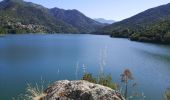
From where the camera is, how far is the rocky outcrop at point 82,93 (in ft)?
16.2

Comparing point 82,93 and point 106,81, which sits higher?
point 82,93

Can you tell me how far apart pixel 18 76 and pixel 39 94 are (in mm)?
35689

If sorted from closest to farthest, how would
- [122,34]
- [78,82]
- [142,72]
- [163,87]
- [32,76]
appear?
[78,82]
[163,87]
[32,76]
[142,72]
[122,34]

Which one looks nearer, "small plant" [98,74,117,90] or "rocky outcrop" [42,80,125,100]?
"rocky outcrop" [42,80,125,100]

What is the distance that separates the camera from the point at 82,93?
198 inches

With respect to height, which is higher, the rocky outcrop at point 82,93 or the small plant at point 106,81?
the rocky outcrop at point 82,93

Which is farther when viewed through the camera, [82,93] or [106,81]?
[106,81]

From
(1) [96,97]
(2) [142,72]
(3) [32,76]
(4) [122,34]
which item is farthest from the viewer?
(4) [122,34]

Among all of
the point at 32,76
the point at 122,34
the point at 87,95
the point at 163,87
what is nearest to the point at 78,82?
the point at 87,95

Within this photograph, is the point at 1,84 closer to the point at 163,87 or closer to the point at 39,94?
the point at 163,87

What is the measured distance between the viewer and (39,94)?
221 inches

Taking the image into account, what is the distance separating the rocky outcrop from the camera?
4938mm

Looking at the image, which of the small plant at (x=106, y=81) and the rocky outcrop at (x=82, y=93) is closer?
the rocky outcrop at (x=82, y=93)

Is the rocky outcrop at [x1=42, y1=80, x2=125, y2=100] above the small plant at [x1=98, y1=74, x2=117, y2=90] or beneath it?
above
